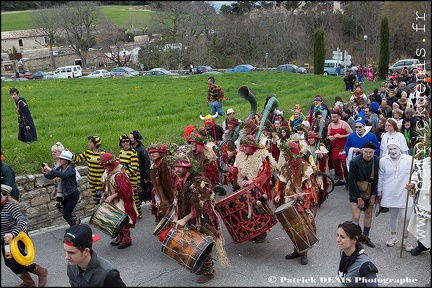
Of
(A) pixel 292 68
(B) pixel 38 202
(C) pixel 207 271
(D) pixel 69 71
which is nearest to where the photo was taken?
(C) pixel 207 271

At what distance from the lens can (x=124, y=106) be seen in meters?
17.8

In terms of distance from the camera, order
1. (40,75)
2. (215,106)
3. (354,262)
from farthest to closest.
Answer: (40,75), (215,106), (354,262)

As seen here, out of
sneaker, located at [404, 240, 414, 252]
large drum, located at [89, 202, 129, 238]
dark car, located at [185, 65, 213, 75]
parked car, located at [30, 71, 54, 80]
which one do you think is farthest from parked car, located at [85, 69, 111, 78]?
sneaker, located at [404, 240, 414, 252]

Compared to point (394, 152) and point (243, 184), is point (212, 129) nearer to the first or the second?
point (243, 184)

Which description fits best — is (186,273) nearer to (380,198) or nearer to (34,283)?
(34,283)

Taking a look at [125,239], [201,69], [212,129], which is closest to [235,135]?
[212,129]

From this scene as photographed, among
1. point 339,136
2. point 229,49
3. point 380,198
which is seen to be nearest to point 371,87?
point 229,49

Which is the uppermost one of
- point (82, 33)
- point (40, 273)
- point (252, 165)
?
point (82, 33)

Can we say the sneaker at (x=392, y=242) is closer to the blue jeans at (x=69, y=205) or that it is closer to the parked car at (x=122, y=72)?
the blue jeans at (x=69, y=205)

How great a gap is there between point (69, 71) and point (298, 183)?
25.2 metres

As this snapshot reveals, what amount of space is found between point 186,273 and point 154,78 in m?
25.0

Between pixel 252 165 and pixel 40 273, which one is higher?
pixel 252 165

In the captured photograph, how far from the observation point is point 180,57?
31.9 meters

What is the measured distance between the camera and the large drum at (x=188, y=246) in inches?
220
